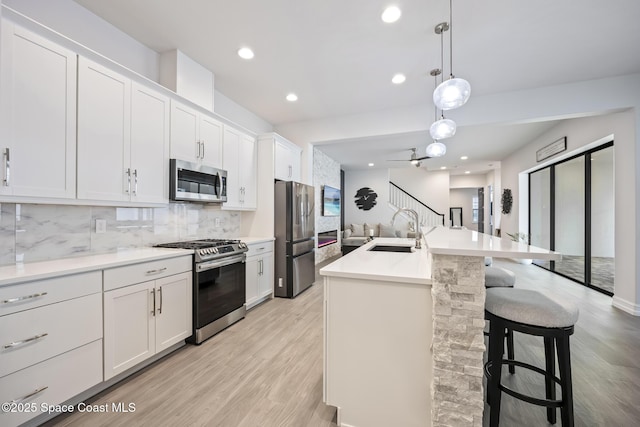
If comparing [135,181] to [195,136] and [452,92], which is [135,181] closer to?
[195,136]

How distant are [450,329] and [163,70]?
350cm

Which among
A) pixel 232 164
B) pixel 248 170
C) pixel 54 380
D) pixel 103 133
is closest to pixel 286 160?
pixel 248 170

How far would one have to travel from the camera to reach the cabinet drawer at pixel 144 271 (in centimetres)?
176

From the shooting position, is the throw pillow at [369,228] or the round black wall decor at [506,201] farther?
the throw pillow at [369,228]

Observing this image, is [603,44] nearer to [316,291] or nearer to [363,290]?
[363,290]

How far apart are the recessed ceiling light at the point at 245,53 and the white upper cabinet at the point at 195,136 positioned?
779mm

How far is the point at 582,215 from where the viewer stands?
4398 mm

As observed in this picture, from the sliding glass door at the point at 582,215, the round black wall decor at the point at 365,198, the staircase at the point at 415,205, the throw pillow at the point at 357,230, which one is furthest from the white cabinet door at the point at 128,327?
the staircase at the point at 415,205

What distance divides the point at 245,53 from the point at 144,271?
2.39m

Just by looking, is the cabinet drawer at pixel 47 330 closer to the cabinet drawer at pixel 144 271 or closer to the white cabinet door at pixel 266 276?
the cabinet drawer at pixel 144 271

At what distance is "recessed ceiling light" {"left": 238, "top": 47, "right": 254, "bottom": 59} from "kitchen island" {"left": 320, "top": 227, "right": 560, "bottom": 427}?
8.21 ft

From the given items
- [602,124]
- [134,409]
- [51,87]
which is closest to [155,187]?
[51,87]

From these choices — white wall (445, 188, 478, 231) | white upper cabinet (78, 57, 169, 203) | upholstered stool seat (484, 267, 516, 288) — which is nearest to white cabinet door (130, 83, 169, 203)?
white upper cabinet (78, 57, 169, 203)

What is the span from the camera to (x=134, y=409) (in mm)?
1615
